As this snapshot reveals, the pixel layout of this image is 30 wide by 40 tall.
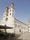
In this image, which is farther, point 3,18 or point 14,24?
point 3,18

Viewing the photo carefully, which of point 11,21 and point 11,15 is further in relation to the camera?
point 11,15

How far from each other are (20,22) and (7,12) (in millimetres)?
12688

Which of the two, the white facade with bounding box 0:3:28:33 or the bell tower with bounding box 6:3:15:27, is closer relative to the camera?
the white facade with bounding box 0:3:28:33

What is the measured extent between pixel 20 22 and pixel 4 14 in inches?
506

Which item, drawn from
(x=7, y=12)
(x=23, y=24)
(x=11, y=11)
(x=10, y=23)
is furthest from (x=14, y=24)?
(x=7, y=12)

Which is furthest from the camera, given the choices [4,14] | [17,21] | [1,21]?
[4,14]

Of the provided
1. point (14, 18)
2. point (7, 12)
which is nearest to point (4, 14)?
point (7, 12)

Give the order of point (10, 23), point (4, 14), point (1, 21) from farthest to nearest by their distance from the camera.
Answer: point (4, 14) → point (1, 21) → point (10, 23)

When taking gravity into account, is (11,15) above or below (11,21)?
above

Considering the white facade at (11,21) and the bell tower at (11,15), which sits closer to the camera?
the white facade at (11,21)

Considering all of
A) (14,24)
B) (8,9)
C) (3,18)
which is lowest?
(14,24)

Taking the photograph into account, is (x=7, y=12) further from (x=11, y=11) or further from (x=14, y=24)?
(x=14, y=24)

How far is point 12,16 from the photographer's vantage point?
59.5m

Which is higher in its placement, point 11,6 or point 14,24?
point 11,6
